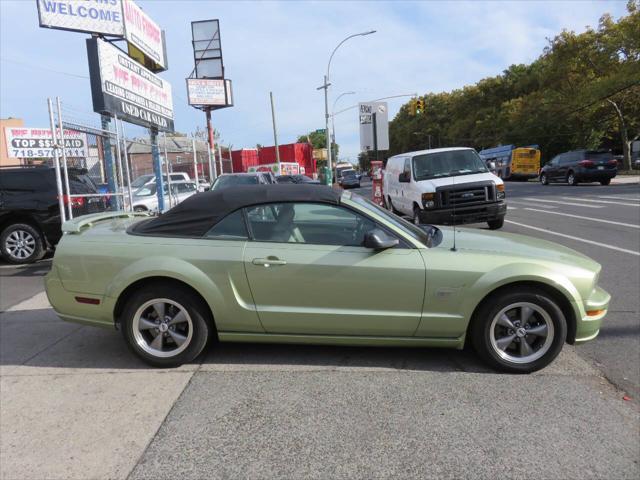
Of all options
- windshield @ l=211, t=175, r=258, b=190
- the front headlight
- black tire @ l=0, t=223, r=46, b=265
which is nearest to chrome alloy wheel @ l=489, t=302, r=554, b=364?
the front headlight

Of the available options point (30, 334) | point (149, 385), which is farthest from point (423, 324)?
point (30, 334)

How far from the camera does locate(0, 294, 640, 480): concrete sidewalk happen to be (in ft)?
8.65

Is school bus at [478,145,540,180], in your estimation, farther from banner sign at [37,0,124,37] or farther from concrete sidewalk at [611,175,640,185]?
banner sign at [37,0,124,37]

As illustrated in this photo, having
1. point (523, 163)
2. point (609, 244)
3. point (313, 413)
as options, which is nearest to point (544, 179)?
point (523, 163)

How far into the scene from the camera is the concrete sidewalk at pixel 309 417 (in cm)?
264

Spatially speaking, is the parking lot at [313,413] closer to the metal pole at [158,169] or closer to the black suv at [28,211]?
→ the black suv at [28,211]

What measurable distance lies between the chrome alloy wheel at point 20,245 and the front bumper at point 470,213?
764 centimetres

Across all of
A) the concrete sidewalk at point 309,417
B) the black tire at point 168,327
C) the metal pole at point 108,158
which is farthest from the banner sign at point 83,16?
the black tire at point 168,327

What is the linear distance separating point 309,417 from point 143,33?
41.7ft

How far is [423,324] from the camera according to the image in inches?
145

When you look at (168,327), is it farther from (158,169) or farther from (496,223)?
(158,169)

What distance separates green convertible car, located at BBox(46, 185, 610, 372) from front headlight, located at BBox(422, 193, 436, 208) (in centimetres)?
619

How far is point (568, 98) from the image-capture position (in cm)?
3897

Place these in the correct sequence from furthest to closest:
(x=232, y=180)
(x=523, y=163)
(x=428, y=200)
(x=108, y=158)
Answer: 1. (x=523, y=163)
2. (x=232, y=180)
3. (x=428, y=200)
4. (x=108, y=158)
